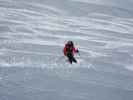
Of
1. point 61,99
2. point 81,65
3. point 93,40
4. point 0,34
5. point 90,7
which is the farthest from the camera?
point 90,7

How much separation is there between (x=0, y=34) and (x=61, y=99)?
8971 millimetres

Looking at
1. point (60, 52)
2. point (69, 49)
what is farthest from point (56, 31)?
point (69, 49)

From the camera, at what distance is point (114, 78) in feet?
55.3

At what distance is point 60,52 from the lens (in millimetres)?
19984

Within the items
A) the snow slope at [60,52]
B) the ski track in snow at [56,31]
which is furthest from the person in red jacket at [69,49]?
the ski track in snow at [56,31]

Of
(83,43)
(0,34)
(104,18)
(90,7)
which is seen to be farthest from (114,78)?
(90,7)

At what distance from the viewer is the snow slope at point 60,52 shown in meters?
14.8

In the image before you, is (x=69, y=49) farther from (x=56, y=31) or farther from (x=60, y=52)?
(x=56, y=31)

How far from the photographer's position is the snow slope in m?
14.8

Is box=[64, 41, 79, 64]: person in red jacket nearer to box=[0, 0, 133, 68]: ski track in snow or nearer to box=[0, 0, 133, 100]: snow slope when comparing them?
box=[0, 0, 133, 100]: snow slope

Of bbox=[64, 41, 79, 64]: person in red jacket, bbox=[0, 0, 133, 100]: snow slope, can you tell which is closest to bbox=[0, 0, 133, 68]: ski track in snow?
bbox=[0, 0, 133, 100]: snow slope

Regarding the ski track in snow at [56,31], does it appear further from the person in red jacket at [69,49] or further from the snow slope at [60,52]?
the person in red jacket at [69,49]

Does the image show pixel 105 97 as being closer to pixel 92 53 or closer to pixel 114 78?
pixel 114 78

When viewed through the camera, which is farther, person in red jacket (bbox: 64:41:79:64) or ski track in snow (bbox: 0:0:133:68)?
ski track in snow (bbox: 0:0:133:68)
